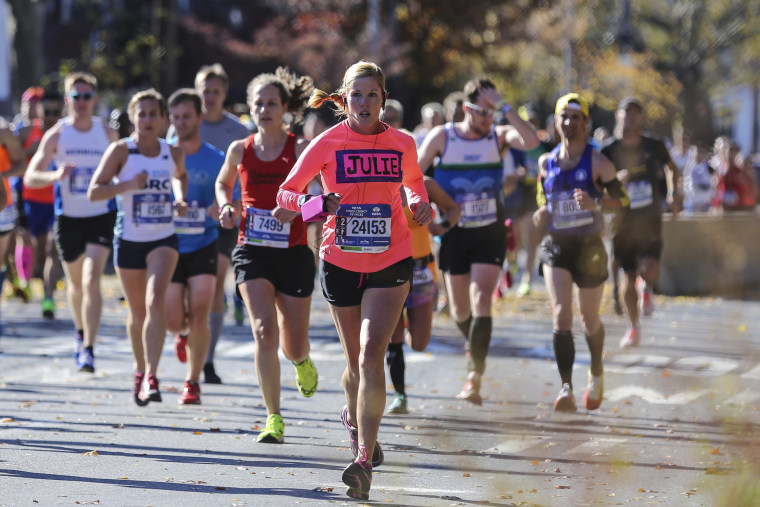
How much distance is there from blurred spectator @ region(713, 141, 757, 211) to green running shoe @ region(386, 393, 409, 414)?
1522cm

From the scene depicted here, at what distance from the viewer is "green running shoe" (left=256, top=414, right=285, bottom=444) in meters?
7.52

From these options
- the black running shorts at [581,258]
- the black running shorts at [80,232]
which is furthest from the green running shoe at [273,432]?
the black running shorts at [80,232]

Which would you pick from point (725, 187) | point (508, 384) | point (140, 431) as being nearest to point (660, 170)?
point (508, 384)

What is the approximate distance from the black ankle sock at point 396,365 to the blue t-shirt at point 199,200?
1364mm

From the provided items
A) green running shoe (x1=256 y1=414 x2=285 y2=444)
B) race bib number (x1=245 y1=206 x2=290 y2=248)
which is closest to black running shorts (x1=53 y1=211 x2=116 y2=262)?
race bib number (x1=245 y1=206 x2=290 y2=248)

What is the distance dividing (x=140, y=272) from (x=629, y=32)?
92.5 ft

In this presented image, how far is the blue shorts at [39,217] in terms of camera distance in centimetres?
1418

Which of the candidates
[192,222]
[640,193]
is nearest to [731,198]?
[640,193]

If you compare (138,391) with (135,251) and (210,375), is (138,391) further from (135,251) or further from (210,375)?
(210,375)

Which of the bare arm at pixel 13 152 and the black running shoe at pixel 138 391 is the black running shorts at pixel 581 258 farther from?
the bare arm at pixel 13 152

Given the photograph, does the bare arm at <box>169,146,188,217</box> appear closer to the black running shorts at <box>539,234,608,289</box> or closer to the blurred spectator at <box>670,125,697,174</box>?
the black running shorts at <box>539,234,608,289</box>

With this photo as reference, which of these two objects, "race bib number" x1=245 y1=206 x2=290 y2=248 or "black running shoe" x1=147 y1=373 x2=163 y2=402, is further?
"black running shoe" x1=147 y1=373 x2=163 y2=402

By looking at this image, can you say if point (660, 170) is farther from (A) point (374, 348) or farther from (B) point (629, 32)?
(B) point (629, 32)

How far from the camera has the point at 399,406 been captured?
8.68 m
